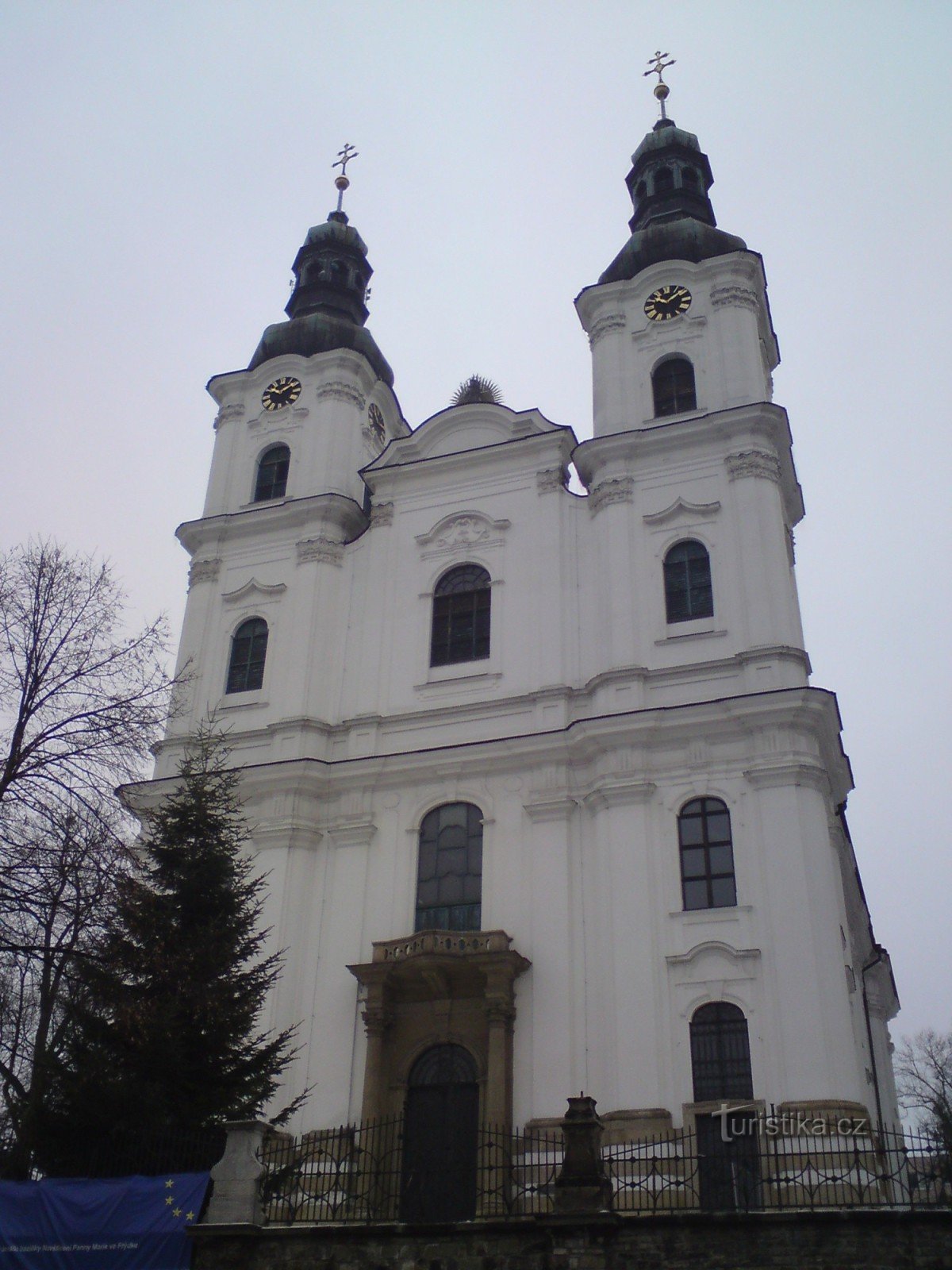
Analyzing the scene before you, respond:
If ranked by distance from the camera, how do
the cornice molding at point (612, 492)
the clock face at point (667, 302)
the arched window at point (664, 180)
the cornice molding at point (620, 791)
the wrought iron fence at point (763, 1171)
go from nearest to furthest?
the wrought iron fence at point (763, 1171)
the cornice molding at point (620, 791)
the cornice molding at point (612, 492)
the clock face at point (667, 302)
the arched window at point (664, 180)

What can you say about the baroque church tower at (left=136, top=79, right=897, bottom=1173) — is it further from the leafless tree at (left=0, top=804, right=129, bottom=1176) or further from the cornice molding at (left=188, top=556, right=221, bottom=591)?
the leafless tree at (left=0, top=804, right=129, bottom=1176)

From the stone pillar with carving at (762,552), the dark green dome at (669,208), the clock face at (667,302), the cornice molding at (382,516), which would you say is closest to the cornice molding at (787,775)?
the stone pillar with carving at (762,552)

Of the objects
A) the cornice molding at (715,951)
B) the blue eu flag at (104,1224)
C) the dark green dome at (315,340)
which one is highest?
the dark green dome at (315,340)

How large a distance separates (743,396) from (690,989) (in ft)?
37.6

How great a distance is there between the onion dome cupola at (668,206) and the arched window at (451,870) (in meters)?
12.3

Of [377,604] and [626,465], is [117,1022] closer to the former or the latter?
[377,604]

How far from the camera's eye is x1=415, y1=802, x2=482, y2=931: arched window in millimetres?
21000

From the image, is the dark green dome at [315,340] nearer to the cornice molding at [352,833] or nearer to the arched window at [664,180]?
the arched window at [664,180]

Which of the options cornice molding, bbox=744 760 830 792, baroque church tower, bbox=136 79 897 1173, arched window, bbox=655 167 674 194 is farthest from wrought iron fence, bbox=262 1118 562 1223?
arched window, bbox=655 167 674 194

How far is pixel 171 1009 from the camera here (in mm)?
14180

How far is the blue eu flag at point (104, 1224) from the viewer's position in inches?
499

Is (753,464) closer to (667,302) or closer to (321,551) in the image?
(667,302)

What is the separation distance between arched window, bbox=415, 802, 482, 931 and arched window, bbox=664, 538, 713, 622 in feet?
16.5

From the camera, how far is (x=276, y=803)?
22906 millimetres
